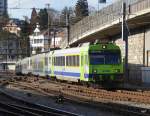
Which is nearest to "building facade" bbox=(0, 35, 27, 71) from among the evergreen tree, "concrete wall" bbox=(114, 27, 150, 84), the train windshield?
the evergreen tree

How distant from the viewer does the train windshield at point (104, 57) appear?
31.1m

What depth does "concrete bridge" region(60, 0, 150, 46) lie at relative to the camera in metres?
40.2

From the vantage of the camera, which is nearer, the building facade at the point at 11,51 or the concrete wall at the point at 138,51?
the concrete wall at the point at 138,51

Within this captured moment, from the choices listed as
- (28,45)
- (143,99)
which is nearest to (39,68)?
(143,99)

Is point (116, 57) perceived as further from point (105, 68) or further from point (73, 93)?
point (73, 93)

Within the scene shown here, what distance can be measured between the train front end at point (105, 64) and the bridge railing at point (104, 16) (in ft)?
25.7

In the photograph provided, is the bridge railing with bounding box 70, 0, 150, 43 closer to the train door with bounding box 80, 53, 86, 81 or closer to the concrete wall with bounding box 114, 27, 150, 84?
the concrete wall with bounding box 114, 27, 150, 84

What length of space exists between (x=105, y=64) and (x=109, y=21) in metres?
16.5

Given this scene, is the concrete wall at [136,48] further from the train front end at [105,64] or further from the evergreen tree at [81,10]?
the evergreen tree at [81,10]

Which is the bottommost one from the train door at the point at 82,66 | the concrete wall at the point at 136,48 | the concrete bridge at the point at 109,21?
the train door at the point at 82,66

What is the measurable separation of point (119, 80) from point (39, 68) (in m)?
22.4

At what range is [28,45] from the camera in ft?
472

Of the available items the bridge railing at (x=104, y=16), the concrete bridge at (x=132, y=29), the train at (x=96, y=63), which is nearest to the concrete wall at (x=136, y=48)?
the concrete bridge at (x=132, y=29)

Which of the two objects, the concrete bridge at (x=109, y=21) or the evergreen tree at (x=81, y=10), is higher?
the evergreen tree at (x=81, y=10)
